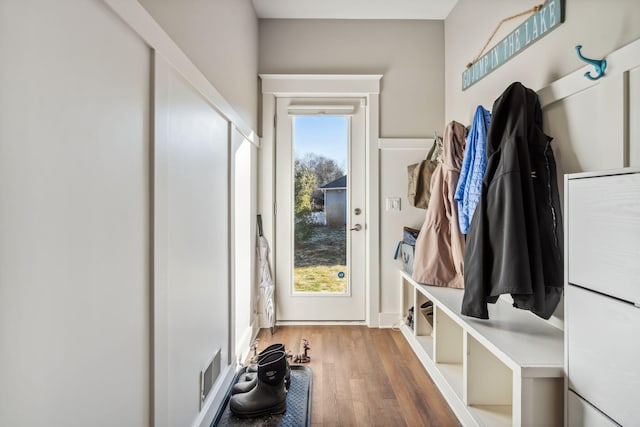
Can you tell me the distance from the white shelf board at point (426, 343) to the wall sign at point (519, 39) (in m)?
1.79

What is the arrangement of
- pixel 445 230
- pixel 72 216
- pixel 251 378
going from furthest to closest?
pixel 445 230, pixel 251 378, pixel 72 216

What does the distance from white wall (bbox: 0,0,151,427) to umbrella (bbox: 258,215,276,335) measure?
5.61ft

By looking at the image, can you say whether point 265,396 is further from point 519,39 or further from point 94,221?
point 519,39

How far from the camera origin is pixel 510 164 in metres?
1.40

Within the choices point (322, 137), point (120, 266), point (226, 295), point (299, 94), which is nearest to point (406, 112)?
point (322, 137)

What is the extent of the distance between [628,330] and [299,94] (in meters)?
2.56

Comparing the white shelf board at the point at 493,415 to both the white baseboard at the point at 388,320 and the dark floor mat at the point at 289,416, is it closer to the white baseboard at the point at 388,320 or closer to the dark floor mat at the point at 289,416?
the dark floor mat at the point at 289,416

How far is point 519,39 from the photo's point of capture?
180cm

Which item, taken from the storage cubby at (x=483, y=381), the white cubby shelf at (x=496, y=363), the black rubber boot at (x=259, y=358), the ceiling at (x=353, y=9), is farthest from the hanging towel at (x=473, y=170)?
the ceiling at (x=353, y=9)

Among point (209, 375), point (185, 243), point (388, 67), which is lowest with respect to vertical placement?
point (209, 375)

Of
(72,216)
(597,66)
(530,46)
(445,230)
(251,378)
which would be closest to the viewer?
(72,216)

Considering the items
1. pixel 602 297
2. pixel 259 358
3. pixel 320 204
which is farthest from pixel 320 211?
pixel 602 297

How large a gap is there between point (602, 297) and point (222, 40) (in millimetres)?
1945

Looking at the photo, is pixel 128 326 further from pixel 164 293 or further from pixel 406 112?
pixel 406 112
